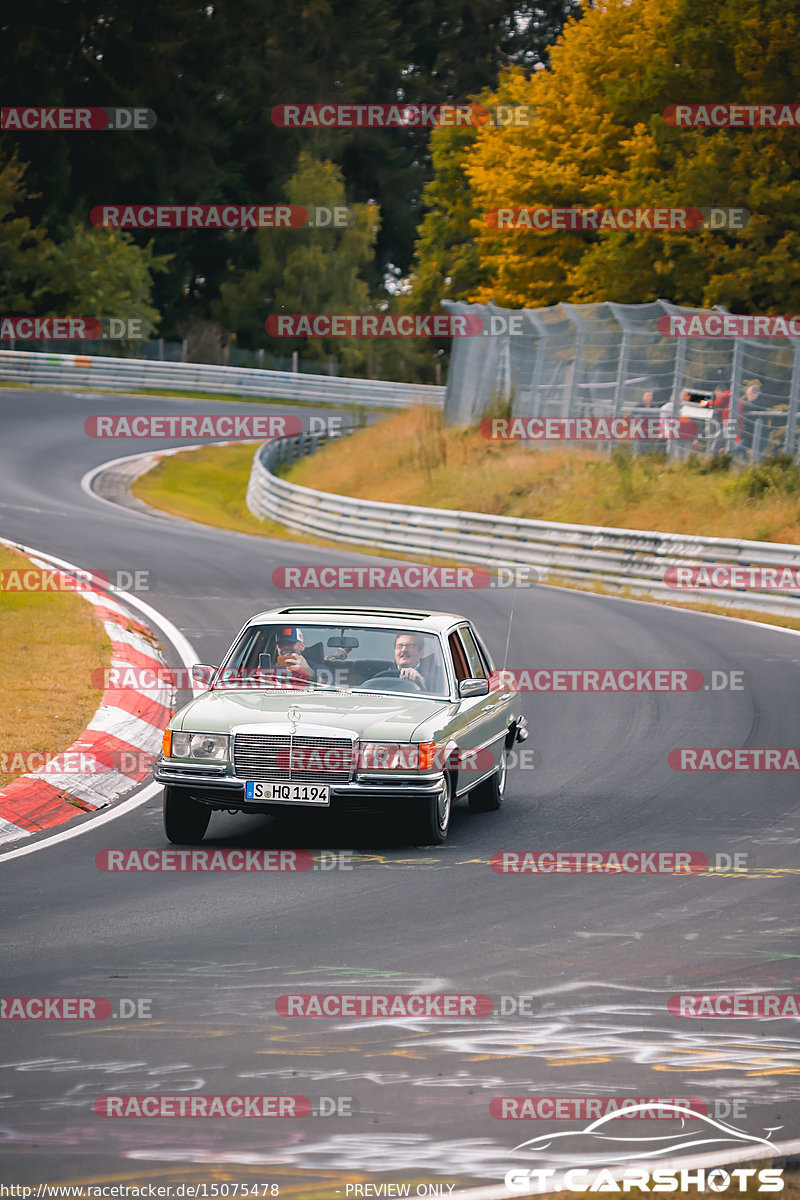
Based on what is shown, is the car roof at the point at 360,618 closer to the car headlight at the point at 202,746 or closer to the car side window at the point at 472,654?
the car side window at the point at 472,654

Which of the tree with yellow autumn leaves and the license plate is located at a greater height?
the tree with yellow autumn leaves

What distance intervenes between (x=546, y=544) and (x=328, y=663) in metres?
17.4

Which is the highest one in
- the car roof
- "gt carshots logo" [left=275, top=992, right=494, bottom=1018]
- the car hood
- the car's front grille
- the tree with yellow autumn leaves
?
the tree with yellow autumn leaves

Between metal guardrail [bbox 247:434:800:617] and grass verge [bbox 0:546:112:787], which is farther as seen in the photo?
metal guardrail [bbox 247:434:800:617]

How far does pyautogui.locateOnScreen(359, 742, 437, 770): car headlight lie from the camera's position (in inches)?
385

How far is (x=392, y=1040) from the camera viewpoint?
6391mm

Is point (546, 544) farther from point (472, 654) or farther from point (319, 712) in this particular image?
point (319, 712)

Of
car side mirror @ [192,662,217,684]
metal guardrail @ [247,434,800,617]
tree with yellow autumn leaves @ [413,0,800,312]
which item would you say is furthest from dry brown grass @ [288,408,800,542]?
car side mirror @ [192,662,217,684]

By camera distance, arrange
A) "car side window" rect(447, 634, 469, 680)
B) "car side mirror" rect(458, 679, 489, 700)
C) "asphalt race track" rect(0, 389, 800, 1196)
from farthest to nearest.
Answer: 1. "car side window" rect(447, 634, 469, 680)
2. "car side mirror" rect(458, 679, 489, 700)
3. "asphalt race track" rect(0, 389, 800, 1196)

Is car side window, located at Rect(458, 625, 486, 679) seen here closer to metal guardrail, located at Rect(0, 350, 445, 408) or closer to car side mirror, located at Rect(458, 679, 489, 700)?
car side mirror, located at Rect(458, 679, 489, 700)

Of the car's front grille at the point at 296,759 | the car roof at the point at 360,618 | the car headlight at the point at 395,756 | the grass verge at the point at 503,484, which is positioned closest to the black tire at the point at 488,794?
the car roof at the point at 360,618

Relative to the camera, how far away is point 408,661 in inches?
435

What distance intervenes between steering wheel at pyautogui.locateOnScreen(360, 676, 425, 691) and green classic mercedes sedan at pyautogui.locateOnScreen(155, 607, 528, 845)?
10 mm

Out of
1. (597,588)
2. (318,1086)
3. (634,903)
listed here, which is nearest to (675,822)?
(634,903)
